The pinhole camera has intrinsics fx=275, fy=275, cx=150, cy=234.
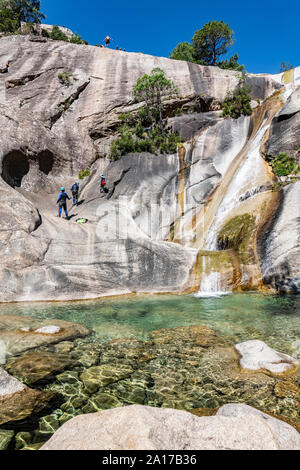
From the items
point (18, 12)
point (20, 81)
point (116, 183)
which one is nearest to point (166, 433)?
point (116, 183)

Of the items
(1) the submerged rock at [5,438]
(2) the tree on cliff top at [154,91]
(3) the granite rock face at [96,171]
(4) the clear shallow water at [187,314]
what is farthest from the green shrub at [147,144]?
(1) the submerged rock at [5,438]

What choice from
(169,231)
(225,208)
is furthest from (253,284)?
(169,231)

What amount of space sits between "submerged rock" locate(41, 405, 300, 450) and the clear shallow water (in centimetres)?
480

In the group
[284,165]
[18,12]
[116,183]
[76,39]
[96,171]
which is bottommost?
[116,183]

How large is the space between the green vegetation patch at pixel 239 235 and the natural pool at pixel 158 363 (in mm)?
4489

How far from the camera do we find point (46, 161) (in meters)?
24.2

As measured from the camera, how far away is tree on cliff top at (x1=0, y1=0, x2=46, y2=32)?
4124 cm

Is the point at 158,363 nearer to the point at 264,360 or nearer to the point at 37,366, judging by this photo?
the point at 264,360

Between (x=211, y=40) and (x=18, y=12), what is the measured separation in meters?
35.3

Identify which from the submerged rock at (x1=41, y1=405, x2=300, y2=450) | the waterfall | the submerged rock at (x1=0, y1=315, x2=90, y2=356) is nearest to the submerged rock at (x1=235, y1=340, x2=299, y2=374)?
the submerged rock at (x1=41, y1=405, x2=300, y2=450)

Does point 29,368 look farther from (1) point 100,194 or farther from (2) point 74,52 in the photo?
(2) point 74,52

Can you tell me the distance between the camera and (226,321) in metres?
9.91

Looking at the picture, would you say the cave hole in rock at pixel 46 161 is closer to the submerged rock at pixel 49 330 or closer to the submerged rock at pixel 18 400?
the submerged rock at pixel 49 330

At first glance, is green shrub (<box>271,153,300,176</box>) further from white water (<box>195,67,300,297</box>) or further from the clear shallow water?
the clear shallow water
